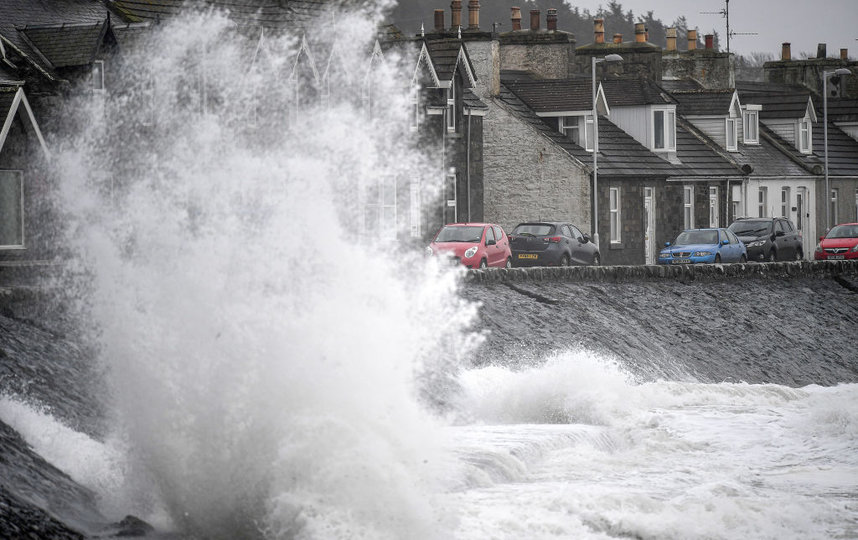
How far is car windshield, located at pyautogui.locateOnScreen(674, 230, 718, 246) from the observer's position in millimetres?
43344

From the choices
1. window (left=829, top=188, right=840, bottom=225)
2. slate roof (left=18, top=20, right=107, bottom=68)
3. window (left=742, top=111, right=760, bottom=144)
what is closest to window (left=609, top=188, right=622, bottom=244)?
window (left=742, top=111, right=760, bottom=144)

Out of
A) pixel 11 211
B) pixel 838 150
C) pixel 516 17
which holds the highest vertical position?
pixel 516 17

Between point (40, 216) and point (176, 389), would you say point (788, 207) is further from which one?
point (176, 389)

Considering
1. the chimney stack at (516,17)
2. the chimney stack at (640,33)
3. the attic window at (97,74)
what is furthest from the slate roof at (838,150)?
the attic window at (97,74)

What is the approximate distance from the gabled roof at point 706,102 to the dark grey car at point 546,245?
18837 mm

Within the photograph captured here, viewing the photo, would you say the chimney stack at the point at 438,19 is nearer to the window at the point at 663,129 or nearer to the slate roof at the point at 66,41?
the window at the point at 663,129

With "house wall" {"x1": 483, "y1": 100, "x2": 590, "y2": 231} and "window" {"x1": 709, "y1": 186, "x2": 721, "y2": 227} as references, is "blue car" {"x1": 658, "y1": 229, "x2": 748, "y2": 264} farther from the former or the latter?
"window" {"x1": 709, "y1": 186, "x2": 721, "y2": 227}

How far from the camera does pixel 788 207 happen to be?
5962 cm

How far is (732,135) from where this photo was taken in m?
57.2

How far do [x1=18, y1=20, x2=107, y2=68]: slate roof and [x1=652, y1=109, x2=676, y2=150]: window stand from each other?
2435 cm

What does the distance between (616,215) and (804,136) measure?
17.8 m

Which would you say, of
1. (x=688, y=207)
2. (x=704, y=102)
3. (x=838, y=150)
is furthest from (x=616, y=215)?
(x=838, y=150)

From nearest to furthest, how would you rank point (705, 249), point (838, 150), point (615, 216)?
point (705, 249), point (615, 216), point (838, 150)

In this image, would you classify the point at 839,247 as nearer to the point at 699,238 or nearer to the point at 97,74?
the point at 699,238
